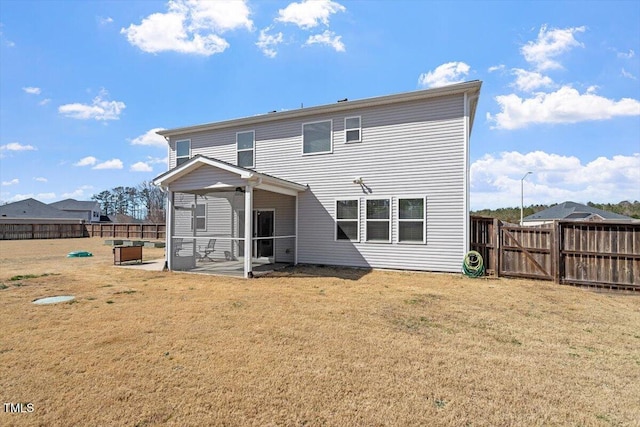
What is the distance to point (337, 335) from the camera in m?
4.44

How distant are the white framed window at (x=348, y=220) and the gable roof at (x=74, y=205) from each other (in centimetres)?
5933

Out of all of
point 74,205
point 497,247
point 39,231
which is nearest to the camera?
point 497,247

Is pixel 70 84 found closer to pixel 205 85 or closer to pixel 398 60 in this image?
pixel 205 85

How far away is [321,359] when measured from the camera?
3.63 metres

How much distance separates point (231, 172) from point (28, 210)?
50.7 metres

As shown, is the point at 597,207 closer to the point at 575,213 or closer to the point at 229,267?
the point at 575,213

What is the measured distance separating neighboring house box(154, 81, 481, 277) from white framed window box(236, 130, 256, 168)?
0.04 meters

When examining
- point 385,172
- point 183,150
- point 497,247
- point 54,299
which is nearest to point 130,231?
point 183,150

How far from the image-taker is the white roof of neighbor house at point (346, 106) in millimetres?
9398

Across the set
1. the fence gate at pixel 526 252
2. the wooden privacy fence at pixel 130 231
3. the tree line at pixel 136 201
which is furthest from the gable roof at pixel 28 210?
the fence gate at pixel 526 252

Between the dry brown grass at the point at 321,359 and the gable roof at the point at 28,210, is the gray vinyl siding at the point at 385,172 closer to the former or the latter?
the dry brown grass at the point at 321,359

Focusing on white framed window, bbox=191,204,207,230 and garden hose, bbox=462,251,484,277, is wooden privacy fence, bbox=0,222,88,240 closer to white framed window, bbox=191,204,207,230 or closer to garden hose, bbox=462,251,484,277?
white framed window, bbox=191,204,207,230

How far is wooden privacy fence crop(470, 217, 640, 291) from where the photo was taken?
7.72 m

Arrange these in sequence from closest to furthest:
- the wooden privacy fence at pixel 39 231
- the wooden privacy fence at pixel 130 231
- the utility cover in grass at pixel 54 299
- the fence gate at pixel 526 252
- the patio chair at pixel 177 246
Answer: the utility cover in grass at pixel 54 299, the fence gate at pixel 526 252, the patio chair at pixel 177 246, the wooden privacy fence at pixel 39 231, the wooden privacy fence at pixel 130 231
